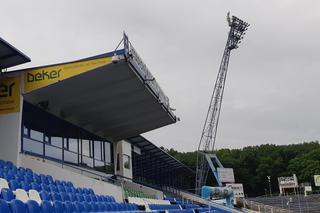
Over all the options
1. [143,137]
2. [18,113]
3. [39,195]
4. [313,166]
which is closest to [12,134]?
[18,113]

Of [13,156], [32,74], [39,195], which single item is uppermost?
[32,74]

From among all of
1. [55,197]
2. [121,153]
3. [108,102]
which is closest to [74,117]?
[108,102]

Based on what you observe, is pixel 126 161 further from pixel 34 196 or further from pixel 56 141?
pixel 34 196

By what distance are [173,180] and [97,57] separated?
29.9 meters

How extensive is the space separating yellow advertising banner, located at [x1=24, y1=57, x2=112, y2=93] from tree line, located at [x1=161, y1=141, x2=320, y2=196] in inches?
2095

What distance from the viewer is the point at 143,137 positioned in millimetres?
26109

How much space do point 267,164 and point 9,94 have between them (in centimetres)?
5831

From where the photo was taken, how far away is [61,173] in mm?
13531

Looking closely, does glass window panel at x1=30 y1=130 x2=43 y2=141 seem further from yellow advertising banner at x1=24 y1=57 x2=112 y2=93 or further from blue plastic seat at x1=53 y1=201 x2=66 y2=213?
blue plastic seat at x1=53 y1=201 x2=66 y2=213

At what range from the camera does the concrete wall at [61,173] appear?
13.4 metres

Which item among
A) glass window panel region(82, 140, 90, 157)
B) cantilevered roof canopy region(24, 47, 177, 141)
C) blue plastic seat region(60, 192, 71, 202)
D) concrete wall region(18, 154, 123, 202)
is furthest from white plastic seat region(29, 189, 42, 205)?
glass window panel region(82, 140, 90, 157)

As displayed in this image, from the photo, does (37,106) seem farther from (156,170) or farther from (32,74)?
(156,170)

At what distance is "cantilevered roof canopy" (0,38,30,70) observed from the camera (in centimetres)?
1256

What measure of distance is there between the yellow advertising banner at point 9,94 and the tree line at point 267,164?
5322 cm
